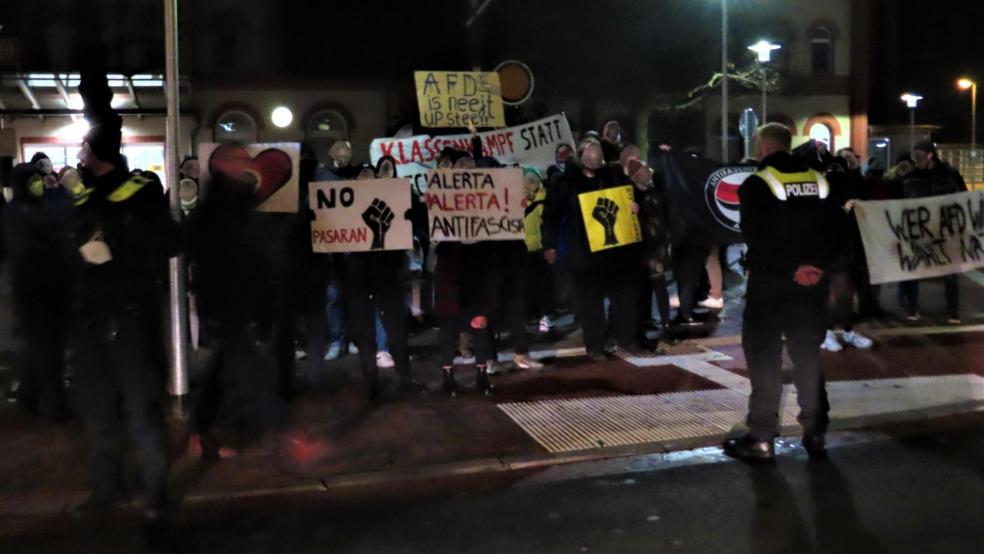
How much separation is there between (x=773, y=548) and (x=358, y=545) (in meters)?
2.02

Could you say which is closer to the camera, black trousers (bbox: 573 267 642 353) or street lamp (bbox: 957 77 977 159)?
black trousers (bbox: 573 267 642 353)

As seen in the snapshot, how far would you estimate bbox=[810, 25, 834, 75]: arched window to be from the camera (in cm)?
3184

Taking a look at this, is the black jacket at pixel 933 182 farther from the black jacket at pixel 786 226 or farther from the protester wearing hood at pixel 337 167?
the protester wearing hood at pixel 337 167

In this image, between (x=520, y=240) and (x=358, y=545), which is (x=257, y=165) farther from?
(x=358, y=545)

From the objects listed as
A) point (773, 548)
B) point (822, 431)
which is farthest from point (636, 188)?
point (773, 548)

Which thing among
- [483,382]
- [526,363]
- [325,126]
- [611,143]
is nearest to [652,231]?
[611,143]

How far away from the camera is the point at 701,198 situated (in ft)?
34.3

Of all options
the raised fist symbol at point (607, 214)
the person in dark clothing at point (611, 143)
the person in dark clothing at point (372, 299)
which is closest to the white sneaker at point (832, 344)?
the raised fist symbol at point (607, 214)

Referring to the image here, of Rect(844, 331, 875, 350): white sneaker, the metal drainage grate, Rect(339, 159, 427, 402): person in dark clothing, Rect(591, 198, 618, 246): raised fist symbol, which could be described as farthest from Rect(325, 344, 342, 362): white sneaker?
Rect(844, 331, 875, 350): white sneaker

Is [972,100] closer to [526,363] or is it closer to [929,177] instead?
[929,177]

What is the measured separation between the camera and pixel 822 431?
6152 millimetres

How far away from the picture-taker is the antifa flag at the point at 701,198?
10.3 metres

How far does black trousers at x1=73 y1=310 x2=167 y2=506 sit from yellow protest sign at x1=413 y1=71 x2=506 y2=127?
536 centimetres

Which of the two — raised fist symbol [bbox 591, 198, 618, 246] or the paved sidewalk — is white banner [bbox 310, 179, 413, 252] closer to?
the paved sidewalk
